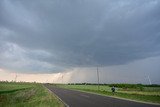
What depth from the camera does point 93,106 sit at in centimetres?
2119

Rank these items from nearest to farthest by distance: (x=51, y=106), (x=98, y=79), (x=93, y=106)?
1. (x=93, y=106)
2. (x=51, y=106)
3. (x=98, y=79)

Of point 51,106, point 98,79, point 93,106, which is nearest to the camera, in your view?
point 93,106

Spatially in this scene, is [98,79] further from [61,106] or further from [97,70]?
[61,106]

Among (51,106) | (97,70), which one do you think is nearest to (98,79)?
(97,70)

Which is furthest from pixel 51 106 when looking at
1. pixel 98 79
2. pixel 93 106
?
pixel 98 79

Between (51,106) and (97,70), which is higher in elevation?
(97,70)

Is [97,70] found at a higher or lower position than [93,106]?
higher

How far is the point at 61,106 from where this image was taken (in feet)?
72.3

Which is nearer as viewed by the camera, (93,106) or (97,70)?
(93,106)

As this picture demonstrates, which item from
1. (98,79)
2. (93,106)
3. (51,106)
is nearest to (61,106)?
(51,106)

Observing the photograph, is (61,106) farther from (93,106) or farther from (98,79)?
(98,79)

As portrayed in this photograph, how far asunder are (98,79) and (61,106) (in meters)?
60.0

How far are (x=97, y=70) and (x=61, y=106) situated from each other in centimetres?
6327

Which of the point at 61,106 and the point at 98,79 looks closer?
the point at 61,106
